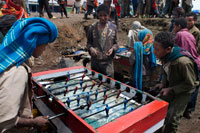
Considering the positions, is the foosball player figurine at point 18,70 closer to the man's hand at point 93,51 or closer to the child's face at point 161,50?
the child's face at point 161,50

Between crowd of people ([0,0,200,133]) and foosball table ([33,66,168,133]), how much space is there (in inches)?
11.5

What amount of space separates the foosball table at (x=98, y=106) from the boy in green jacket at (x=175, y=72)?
1.23 ft

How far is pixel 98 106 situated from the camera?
1871 millimetres

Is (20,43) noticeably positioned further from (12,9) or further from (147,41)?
(12,9)

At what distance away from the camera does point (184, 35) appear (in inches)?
109

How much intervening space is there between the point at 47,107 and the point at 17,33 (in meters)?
1.12

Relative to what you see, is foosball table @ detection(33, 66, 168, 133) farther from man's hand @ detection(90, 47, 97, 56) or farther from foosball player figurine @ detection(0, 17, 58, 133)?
→ man's hand @ detection(90, 47, 97, 56)

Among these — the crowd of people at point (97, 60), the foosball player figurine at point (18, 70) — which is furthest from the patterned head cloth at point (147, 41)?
the foosball player figurine at point (18, 70)

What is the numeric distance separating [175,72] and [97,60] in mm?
1645

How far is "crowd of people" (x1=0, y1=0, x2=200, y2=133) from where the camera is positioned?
1111mm

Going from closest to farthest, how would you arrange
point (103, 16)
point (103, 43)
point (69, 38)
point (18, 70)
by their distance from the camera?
point (18, 70) < point (103, 16) < point (103, 43) < point (69, 38)

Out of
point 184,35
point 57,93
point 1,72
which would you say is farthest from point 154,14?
point 1,72

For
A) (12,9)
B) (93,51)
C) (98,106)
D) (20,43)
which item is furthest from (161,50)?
(12,9)

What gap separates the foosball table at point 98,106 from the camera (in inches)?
57.3
